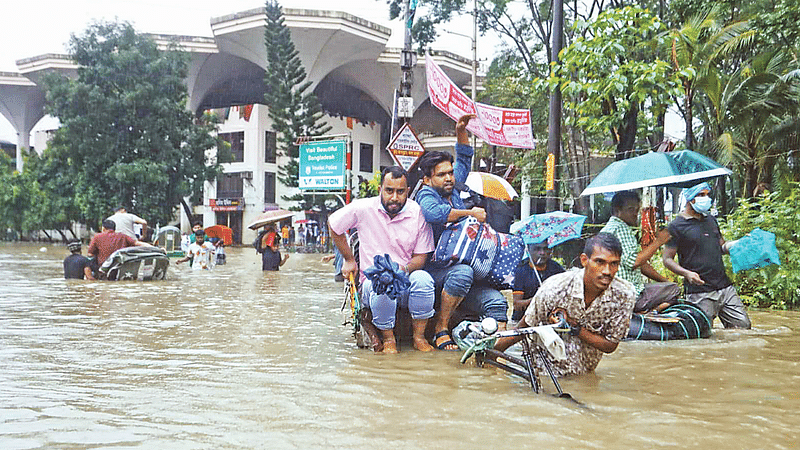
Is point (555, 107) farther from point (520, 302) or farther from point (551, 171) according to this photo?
point (520, 302)

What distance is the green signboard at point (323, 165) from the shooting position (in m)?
23.8

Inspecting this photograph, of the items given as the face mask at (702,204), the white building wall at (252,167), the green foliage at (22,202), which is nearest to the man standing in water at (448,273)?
the face mask at (702,204)

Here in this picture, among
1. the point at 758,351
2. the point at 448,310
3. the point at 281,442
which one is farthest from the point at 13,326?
the point at 758,351

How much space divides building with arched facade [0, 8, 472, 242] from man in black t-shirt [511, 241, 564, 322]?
31.5 m

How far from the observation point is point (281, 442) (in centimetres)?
316

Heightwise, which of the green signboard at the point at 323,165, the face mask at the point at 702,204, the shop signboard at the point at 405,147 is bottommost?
the face mask at the point at 702,204

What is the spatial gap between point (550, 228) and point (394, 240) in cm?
215

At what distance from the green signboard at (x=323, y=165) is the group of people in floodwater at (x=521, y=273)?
16933 millimetres

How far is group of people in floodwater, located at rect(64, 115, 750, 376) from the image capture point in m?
4.43

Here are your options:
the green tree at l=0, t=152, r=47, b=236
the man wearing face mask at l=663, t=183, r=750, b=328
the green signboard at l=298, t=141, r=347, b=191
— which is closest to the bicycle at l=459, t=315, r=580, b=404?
the man wearing face mask at l=663, t=183, r=750, b=328

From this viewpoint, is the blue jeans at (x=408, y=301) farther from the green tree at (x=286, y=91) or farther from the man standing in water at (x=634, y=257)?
the green tree at (x=286, y=91)

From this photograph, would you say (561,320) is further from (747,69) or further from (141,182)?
(141,182)

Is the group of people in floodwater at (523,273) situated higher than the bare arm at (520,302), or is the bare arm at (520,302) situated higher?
the group of people in floodwater at (523,273)

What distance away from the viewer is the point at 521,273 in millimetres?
7062
